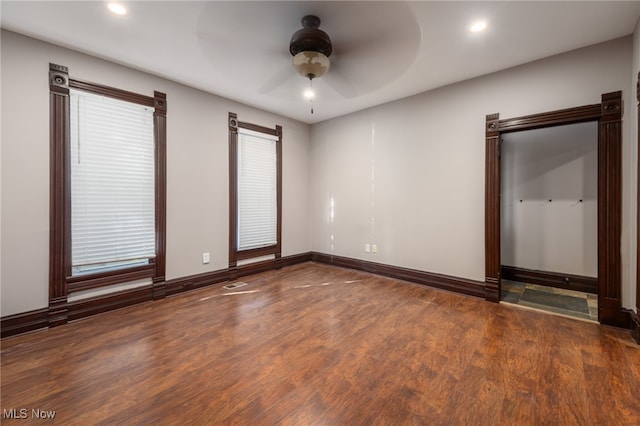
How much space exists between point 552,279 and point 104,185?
19.2 ft

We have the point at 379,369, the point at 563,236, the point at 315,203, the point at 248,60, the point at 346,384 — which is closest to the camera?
the point at 346,384

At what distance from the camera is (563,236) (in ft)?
12.2

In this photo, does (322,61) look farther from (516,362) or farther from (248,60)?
(516,362)

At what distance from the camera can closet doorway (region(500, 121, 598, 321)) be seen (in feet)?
11.4

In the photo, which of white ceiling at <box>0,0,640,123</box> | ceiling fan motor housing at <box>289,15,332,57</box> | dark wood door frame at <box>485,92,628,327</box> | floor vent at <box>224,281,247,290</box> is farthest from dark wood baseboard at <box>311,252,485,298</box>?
ceiling fan motor housing at <box>289,15,332,57</box>

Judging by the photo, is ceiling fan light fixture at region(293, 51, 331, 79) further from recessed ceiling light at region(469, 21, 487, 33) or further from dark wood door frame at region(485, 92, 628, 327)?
dark wood door frame at region(485, 92, 628, 327)

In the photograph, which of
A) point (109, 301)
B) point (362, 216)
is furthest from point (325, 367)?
point (362, 216)

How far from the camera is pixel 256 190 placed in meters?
4.36

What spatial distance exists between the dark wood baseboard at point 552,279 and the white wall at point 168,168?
3442 mm

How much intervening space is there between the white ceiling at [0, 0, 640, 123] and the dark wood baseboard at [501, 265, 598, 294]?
9.44ft

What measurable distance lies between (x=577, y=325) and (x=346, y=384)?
8.03ft

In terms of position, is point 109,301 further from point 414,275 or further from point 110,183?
point 414,275

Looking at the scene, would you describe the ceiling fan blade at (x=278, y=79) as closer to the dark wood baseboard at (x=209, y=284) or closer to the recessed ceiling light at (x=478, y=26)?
the recessed ceiling light at (x=478, y=26)

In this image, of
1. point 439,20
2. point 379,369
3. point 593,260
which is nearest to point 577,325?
point 593,260
